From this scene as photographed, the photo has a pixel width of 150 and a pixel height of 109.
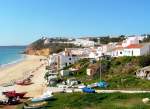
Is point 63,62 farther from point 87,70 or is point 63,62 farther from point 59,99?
point 59,99

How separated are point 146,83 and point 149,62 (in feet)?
32.0

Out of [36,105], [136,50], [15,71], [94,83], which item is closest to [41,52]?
[15,71]

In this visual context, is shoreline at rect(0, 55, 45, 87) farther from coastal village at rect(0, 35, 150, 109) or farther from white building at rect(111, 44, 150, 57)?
white building at rect(111, 44, 150, 57)

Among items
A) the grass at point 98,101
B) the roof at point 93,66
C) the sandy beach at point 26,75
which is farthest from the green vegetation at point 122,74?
the sandy beach at point 26,75

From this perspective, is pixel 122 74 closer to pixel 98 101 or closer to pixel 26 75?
pixel 98 101

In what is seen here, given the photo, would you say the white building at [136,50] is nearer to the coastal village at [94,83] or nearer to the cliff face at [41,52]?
the coastal village at [94,83]

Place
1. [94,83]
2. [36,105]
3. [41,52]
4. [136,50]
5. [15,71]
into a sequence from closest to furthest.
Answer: [36,105], [94,83], [136,50], [15,71], [41,52]

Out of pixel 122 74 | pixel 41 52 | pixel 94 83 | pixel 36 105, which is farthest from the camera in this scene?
pixel 41 52

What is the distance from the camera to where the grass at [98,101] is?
28.0 metres

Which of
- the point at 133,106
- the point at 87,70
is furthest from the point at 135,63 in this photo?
the point at 133,106

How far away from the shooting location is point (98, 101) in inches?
1173

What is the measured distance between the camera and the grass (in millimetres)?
27969

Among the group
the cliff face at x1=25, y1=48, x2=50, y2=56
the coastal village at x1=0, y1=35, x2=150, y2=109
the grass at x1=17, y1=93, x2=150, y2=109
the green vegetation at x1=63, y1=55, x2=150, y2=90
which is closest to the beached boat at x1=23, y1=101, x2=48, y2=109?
the coastal village at x1=0, y1=35, x2=150, y2=109

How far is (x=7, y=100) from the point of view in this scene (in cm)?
3388
